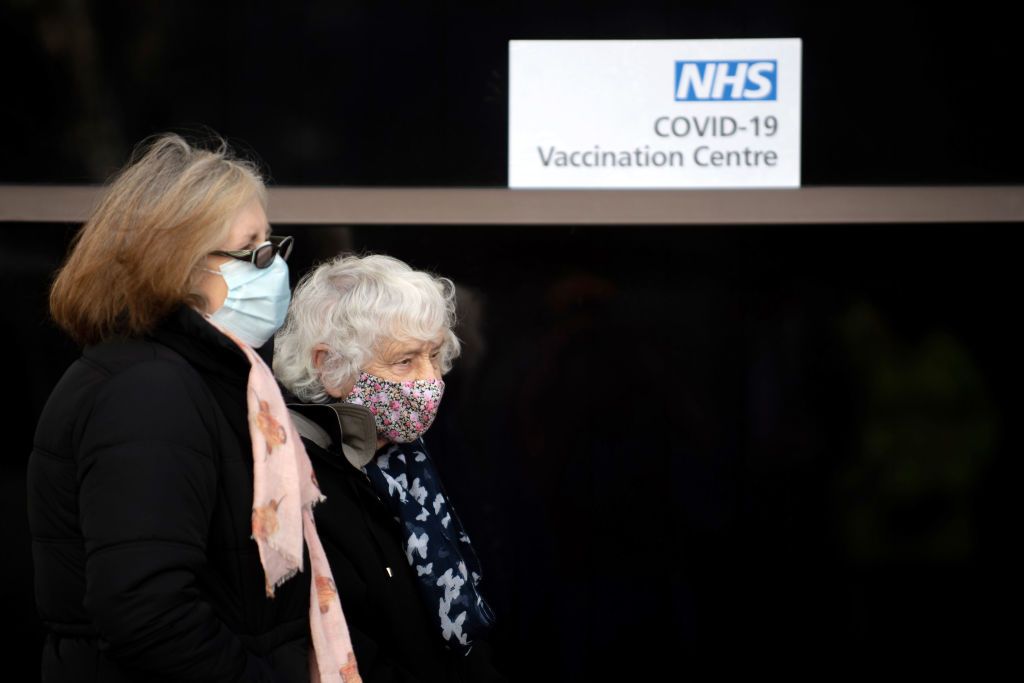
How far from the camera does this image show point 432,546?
237 cm

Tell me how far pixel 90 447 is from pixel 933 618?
2947mm

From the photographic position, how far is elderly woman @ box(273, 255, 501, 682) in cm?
222

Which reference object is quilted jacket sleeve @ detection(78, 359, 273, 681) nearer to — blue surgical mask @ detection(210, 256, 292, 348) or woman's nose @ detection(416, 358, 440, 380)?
blue surgical mask @ detection(210, 256, 292, 348)

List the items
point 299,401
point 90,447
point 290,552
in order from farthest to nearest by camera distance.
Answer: point 299,401
point 290,552
point 90,447

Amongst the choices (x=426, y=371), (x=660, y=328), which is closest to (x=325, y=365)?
(x=426, y=371)

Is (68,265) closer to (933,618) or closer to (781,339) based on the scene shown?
(781,339)

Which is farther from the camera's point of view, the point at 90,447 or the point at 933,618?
the point at 933,618

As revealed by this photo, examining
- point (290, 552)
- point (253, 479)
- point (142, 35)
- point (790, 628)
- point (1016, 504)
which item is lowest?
point (790, 628)

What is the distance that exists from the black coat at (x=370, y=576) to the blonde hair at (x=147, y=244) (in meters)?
0.53

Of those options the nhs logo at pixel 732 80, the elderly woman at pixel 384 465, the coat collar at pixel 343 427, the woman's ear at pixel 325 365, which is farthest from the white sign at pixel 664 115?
the coat collar at pixel 343 427

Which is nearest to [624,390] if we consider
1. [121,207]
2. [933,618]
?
[933,618]

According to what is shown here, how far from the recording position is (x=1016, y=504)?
3629 millimetres

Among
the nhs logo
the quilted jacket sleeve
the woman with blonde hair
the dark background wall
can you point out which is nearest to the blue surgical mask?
the woman with blonde hair

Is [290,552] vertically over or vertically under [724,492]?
over
